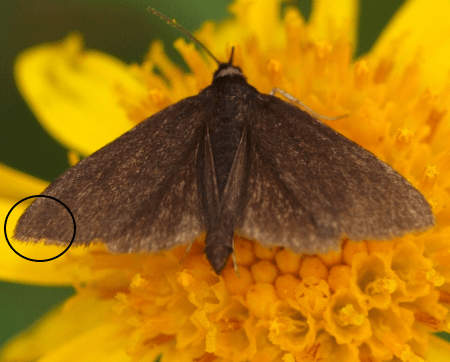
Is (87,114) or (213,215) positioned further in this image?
(87,114)

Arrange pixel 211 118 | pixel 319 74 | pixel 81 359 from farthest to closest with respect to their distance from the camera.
Result: pixel 319 74 < pixel 81 359 < pixel 211 118

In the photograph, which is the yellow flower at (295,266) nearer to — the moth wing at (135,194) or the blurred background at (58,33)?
the moth wing at (135,194)

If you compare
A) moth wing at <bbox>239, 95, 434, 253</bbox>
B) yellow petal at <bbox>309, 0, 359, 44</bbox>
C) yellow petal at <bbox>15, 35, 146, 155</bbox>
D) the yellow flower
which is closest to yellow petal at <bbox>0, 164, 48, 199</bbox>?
the yellow flower

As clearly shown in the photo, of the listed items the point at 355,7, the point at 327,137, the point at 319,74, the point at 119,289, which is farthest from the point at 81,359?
the point at 355,7

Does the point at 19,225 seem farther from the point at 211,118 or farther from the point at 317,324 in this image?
the point at 317,324

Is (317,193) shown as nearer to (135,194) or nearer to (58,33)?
(135,194)

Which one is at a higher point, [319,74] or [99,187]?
[319,74]

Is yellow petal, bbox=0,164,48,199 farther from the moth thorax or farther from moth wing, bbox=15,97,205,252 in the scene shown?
the moth thorax

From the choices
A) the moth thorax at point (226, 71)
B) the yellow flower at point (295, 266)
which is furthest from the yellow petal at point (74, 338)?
the moth thorax at point (226, 71)
